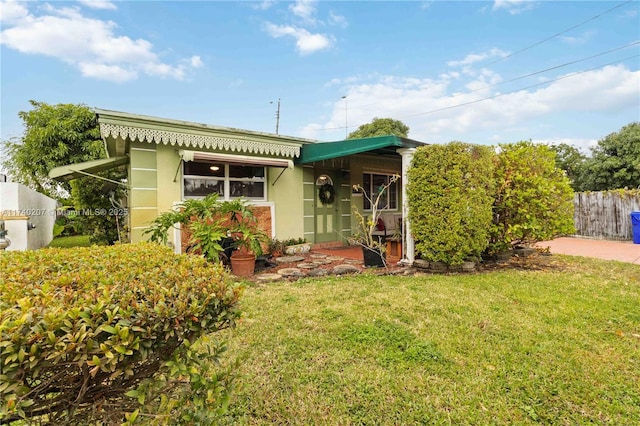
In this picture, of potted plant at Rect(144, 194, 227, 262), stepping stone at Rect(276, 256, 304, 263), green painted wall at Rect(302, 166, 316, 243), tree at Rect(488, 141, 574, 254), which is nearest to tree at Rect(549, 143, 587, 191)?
tree at Rect(488, 141, 574, 254)

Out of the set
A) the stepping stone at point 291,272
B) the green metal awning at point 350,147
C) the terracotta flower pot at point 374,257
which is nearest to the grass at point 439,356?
the stepping stone at point 291,272

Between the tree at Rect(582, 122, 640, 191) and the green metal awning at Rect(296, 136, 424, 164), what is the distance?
18.7m

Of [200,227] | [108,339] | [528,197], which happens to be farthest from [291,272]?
[108,339]

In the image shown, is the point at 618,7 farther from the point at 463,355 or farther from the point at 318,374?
the point at 318,374

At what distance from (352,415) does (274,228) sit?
6.70 metres

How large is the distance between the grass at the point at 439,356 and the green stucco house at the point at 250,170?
107 inches

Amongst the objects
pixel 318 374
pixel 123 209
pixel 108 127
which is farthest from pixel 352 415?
pixel 123 209

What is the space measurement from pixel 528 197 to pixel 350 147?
3.73 metres

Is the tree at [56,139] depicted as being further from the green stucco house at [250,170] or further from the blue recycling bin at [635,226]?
the blue recycling bin at [635,226]

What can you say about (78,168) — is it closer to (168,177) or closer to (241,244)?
(168,177)

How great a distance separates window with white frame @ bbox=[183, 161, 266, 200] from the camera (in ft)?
24.4

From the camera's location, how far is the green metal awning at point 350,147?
6215mm

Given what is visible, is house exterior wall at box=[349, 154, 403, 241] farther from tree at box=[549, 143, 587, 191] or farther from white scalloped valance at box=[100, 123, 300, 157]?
tree at box=[549, 143, 587, 191]

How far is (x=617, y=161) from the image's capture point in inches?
706
